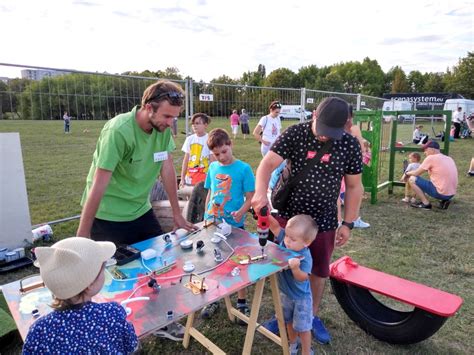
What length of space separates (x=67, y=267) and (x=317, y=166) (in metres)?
1.52

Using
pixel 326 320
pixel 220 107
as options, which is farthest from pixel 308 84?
pixel 326 320

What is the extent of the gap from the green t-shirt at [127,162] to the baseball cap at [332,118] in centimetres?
102

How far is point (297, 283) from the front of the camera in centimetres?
217

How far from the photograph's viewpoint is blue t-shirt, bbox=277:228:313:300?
2.11 meters

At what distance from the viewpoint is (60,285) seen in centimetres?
122

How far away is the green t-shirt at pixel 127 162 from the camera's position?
2006 millimetres

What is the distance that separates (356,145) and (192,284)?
1331mm

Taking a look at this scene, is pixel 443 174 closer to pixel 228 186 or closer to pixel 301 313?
pixel 228 186

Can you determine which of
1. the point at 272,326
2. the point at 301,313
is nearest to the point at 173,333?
the point at 272,326

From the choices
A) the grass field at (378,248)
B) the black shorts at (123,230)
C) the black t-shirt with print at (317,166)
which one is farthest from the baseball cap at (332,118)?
the grass field at (378,248)

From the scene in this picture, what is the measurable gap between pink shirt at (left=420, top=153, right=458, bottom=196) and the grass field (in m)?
0.39

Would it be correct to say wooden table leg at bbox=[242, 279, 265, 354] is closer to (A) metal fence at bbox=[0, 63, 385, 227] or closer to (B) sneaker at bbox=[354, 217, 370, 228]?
(B) sneaker at bbox=[354, 217, 370, 228]

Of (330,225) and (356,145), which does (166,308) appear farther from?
(356,145)

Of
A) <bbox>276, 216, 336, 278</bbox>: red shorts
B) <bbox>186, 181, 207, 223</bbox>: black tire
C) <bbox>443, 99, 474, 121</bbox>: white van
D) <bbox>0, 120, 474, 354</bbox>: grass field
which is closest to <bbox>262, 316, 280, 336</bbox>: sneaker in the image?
<bbox>0, 120, 474, 354</bbox>: grass field
